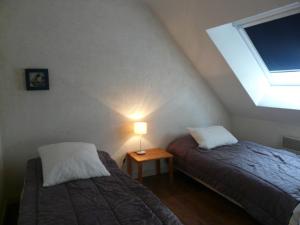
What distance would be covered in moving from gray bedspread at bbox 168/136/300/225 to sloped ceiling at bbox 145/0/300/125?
1.96ft

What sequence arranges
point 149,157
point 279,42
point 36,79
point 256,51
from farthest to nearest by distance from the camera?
point 256,51 < point 149,157 < point 279,42 < point 36,79

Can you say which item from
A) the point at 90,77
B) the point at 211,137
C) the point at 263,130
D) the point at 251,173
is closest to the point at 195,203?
the point at 251,173

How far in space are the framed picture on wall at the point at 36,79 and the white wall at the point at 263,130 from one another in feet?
10.1

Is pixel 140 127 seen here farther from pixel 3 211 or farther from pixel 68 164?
pixel 3 211

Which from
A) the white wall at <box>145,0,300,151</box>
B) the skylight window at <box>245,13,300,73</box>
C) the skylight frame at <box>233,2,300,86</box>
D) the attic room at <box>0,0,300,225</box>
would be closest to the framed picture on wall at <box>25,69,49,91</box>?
the attic room at <box>0,0,300,225</box>

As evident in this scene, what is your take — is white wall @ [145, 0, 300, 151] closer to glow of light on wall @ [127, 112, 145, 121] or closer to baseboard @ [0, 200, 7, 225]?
glow of light on wall @ [127, 112, 145, 121]

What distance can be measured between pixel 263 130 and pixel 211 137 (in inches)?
38.0

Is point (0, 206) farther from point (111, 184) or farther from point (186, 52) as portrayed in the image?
point (186, 52)

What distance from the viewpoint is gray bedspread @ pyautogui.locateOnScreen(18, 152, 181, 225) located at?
1658mm

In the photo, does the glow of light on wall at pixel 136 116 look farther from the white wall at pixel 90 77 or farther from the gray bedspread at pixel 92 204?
the gray bedspread at pixel 92 204

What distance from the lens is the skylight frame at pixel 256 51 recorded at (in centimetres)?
262

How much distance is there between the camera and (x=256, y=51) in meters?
3.33

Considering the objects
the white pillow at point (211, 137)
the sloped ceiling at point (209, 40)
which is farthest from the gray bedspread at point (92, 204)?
the sloped ceiling at point (209, 40)

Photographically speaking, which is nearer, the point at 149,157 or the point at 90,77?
the point at 90,77
